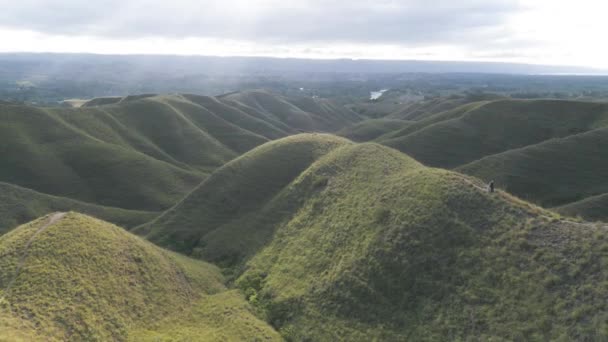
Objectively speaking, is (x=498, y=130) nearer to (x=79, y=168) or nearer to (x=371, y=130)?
(x=371, y=130)

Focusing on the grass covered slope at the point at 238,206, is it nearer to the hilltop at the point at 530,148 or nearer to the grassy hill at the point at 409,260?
the grassy hill at the point at 409,260

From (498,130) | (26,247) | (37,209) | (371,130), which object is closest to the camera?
(26,247)

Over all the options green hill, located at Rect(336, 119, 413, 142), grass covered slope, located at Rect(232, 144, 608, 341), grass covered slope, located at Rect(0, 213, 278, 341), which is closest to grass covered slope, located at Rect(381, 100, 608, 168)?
green hill, located at Rect(336, 119, 413, 142)

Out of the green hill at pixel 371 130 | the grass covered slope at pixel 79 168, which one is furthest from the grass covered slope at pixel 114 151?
the green hill at pixel 371 130

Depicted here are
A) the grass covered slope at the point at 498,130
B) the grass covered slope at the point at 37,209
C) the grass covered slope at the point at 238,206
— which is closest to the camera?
the grass covered slope at the point at 238,206

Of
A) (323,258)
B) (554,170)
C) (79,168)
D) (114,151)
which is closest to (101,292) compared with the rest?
(323,258)

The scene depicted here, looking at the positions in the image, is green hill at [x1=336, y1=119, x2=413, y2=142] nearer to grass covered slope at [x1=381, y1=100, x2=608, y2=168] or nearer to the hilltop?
the hilltop
